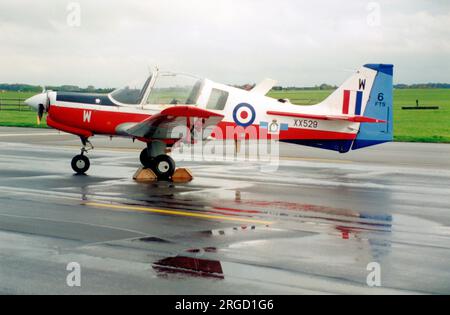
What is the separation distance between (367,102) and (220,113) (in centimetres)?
373

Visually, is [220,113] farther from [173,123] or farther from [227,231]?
[227,231]

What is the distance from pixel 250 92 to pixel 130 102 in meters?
2.95

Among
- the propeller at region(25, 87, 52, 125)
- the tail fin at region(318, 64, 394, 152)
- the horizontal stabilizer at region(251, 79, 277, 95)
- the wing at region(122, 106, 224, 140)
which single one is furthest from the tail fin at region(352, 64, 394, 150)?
the propeller at region(25, 87, 52, 125)

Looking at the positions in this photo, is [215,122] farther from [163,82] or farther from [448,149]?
[448,149]

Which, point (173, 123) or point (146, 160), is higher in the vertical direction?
point (173, 123)

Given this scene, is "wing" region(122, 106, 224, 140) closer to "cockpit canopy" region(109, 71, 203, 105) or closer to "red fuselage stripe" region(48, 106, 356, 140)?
"red fuselage stripe" region(48, 106, 356, 140)

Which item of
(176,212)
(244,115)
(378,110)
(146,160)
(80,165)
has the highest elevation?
(378,110)

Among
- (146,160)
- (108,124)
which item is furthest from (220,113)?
(108,124)

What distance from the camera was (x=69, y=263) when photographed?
7660 mm

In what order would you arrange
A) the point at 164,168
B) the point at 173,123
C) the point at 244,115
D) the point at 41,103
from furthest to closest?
the point at 41,103 < the point at 244,115 < the point at 164,168 < the point at 173,123

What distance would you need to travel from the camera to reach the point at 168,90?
16.1 meters

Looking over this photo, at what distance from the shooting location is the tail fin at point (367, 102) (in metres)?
16.8

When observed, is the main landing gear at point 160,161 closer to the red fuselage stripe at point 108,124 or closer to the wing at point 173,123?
the wing at point 173,123
